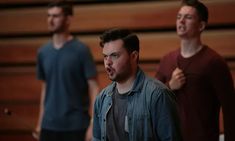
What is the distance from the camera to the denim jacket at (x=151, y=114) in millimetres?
2467

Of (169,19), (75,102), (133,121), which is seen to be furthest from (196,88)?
(169,19)

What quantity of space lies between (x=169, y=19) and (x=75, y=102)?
56.6 inches

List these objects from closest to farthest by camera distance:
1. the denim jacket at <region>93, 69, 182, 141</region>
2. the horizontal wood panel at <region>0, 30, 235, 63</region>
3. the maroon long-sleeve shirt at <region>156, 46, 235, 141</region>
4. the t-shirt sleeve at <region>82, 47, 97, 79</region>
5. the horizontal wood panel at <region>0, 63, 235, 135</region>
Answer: the denim jacket at <region>93, 69, 182, 141</region>
the maroon long-sleeve shirt at <region>156, 46, 235, 141</region>
the t-shirt sleeve at <region>82, 47, 97, 79</region>
the horizontal wood panel at <region>0, 30, 235, 63</region>
the horizontal wood panel at <region>0, 63, 235, 135</region>

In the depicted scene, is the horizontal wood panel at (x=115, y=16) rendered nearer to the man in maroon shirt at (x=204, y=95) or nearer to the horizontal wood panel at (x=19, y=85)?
the horizontal wood panel at (x=19, y=85)

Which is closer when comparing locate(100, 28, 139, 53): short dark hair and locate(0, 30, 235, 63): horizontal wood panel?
locate(100, 28, 139, 53): short dark hair

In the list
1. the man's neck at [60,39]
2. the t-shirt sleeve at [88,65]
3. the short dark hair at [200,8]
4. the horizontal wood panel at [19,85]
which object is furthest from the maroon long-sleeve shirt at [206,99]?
the horizontal wood panel at [19,85]

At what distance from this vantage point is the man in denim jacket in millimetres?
2484

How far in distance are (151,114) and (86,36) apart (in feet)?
9.76

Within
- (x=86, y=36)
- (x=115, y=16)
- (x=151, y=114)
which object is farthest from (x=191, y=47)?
(x=86, y=36)

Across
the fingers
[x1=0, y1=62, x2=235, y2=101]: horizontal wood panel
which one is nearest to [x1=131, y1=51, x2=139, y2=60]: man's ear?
the fingers

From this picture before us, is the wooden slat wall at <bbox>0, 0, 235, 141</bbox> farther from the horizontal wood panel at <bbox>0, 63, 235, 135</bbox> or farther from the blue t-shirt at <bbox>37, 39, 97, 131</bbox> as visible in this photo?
the blue t-shirt at <bbox>37, 39, 97, 131</bbox>

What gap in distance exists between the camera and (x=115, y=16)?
520 centimetres

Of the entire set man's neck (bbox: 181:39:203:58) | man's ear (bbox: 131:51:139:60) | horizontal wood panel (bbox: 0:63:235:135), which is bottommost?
horizontal wood panel (bbox: 0:63:235:135)

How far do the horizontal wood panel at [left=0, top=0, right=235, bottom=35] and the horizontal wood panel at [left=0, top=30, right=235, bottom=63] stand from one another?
0.09 m
